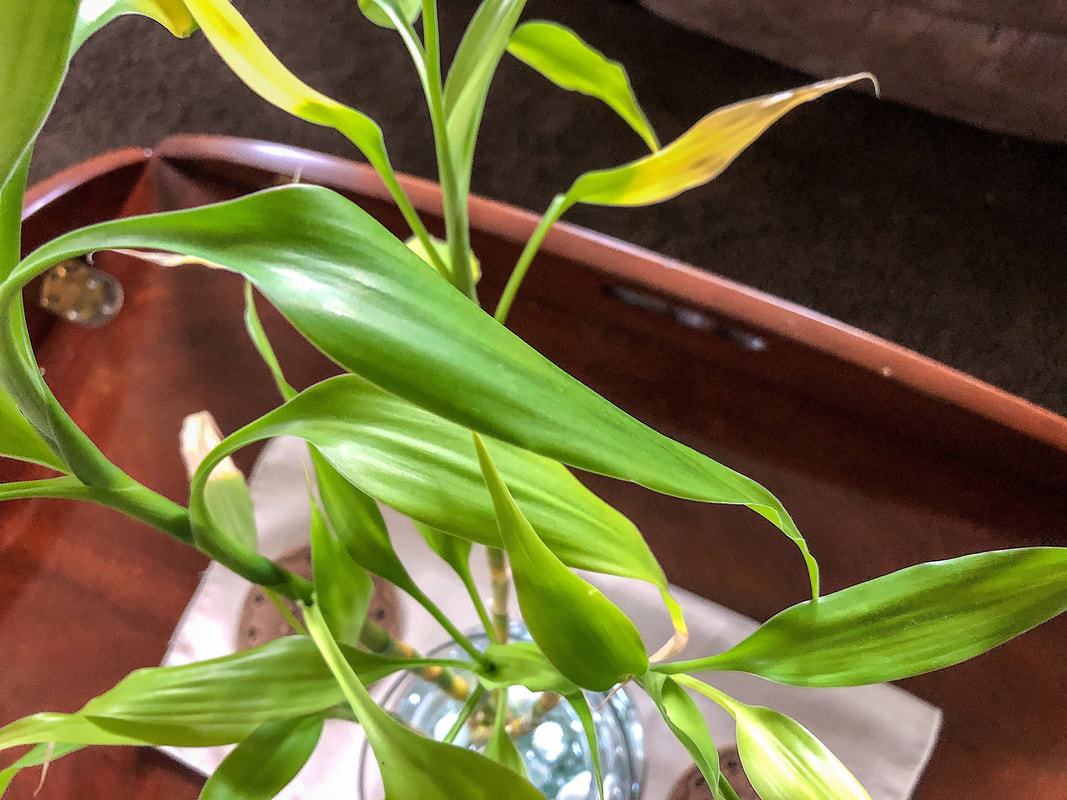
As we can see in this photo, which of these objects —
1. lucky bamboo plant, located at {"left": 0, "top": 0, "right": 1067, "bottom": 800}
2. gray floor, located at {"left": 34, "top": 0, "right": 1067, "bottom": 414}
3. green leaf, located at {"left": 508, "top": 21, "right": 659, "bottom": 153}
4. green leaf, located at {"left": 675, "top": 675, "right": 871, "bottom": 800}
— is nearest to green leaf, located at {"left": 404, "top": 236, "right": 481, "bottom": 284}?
lucky bamboo plant, located at {"left": 0, "top": 0, "right": 1067, "bottom": 800}

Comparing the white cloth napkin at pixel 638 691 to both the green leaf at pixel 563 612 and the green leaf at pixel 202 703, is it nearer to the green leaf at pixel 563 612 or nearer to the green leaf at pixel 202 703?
the green leaf at pixel 202 703

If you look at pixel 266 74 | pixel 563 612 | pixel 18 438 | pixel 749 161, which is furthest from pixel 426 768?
pixel 749 161

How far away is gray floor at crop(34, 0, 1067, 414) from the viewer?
1.09m

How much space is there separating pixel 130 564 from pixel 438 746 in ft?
1.32

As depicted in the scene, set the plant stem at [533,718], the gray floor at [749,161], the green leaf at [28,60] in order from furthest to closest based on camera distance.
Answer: the gray floor at [749,161] → the plant stem at [533,718] → the green leaf at [28,60]

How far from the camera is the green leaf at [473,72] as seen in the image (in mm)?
340

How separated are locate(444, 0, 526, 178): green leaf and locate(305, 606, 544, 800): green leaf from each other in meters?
0.24

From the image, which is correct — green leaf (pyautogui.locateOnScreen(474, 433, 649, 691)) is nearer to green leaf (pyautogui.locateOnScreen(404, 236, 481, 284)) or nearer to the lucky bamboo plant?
the lucky bamboo plant

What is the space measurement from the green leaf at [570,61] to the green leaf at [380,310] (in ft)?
0.82

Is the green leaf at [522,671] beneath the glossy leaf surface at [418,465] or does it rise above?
beneath

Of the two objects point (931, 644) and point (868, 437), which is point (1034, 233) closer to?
point (868, 437)

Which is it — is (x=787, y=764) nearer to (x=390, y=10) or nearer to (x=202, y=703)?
(x=202, y=703)

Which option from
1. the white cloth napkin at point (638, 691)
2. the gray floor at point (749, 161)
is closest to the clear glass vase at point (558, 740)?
the white cloth napkin at point (638, 691)

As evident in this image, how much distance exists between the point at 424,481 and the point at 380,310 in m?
0.10
